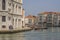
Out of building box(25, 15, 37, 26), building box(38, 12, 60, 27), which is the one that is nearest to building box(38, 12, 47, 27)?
building box(38, 12, 60, 27)

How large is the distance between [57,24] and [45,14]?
5983 millimetres

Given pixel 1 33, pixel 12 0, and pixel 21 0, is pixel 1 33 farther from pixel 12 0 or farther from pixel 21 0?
pixel 21 0

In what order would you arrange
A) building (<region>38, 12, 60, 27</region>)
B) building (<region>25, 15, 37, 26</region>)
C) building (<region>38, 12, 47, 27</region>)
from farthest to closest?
building (<region>25, 15, 37, 26</region>) → building (<region>38, 12, 47, 27</region>) → building (<region>38, 12, 60, 27</region>)

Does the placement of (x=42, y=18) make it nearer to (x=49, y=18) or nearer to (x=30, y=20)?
(x=49, y=18)

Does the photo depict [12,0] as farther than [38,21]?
No

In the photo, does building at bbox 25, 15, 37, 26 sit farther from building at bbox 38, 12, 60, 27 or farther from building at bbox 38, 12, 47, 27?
building at bbox 38, 12, 60, 27

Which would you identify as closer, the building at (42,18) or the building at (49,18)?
the building at (49,18)

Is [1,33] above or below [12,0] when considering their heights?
below

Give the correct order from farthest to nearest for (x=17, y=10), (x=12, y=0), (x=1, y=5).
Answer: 1. (x=17, y=10)
2. (x=12, y=0)
3. (x=1, y=5)

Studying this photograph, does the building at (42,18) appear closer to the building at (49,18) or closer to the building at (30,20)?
the building at (49,18)

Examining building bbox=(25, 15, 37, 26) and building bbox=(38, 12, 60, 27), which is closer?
building bbox=(38, 12, 60, 27)

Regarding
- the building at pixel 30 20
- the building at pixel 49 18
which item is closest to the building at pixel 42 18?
the building at pixel 49 18

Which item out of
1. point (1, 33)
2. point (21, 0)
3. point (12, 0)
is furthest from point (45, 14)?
point (1, 33)

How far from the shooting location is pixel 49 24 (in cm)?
9581
